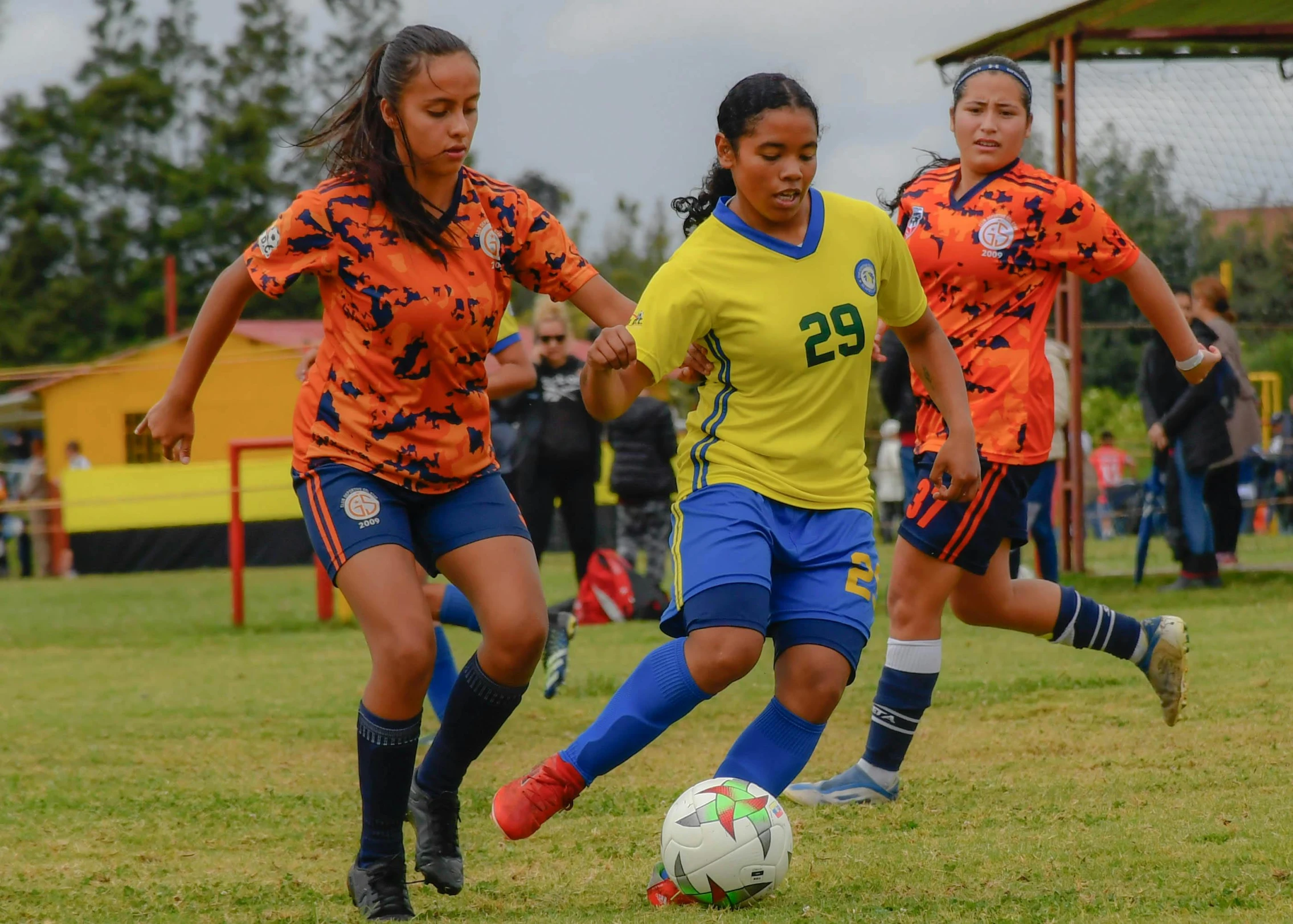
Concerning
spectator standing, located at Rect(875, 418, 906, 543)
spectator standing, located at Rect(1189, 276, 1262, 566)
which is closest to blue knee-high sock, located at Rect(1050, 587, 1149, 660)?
spectator standing, located at Rect(1189, 276, 1262, 566)

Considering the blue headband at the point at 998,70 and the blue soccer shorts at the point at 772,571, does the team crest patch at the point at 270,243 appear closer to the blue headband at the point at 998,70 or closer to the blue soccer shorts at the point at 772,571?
the blue soccer shorts at the point at 772,571

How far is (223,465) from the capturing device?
23297 millimetres

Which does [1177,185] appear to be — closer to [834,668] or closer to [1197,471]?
[1197,471]

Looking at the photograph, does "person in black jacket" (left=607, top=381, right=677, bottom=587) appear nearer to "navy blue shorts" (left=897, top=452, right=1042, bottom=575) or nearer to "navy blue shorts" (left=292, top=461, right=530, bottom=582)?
"navy blue shorts" (left=897, top=452, right=1042, bottom=575)

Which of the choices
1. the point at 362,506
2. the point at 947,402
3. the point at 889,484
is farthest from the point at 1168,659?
the point at 889,484

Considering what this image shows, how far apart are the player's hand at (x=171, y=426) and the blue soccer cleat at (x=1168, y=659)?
3212 millimetres

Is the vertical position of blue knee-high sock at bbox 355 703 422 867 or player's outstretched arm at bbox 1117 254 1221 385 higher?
player's outstretched arm at bbox 1117 254 1221 385

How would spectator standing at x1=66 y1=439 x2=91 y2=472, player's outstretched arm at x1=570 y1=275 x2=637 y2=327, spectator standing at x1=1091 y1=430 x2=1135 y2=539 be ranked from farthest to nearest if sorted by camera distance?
spectator standing at x1=66 y1=439 x2=91 y2=472 → spectator standing at x1=1091 y1=430 x2=1135 y2=539 → player's outstretched arm at x1=570 y1=275 x2=637 y2=327

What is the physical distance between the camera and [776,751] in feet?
13.4

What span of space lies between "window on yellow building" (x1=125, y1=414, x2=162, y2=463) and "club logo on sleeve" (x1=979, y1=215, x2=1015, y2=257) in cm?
2807

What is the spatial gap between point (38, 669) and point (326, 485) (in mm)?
7173

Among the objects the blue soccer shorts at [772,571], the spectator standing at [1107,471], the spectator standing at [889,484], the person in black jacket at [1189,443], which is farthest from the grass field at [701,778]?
the spectator standing at [1107,471]

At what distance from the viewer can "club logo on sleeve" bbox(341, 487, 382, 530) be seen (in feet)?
13.0

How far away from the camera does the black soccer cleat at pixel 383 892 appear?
3.88 metres
